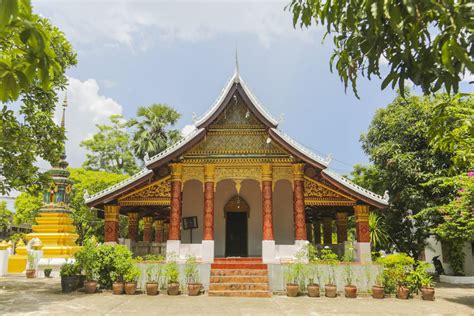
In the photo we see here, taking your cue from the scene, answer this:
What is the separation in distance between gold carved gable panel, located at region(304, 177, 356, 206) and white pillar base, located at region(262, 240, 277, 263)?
8.66ft

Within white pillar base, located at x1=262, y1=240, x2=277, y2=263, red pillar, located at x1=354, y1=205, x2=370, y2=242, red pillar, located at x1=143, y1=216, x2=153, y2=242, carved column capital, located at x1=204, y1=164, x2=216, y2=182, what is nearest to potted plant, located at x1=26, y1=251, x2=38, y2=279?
red pillar, located at x1=143, y1=216, x2=153, y2=242

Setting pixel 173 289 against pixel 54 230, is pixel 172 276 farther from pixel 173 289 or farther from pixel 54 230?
pixel 54 230

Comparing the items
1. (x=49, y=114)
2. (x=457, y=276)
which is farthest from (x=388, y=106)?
(x=49, y=114)

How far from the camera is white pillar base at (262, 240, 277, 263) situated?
11.2 m

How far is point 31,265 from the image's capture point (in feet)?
52.4

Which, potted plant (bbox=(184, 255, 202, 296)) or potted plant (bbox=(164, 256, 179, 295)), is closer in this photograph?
potted plant (bbox=(164, 256, 179, 295))

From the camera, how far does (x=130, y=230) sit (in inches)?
616

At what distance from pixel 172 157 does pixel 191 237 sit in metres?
3.95

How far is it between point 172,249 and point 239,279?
238cm

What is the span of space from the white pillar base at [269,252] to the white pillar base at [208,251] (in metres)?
1.67

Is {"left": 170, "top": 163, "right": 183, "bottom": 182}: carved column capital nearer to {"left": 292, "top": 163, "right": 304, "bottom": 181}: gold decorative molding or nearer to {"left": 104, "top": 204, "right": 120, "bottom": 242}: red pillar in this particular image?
{"left": 104, "top": 204, "right": 120, "bottom": 242}: red pillar

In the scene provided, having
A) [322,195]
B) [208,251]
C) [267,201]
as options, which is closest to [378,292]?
[322,195]

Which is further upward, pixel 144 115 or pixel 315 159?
pixel 144 115

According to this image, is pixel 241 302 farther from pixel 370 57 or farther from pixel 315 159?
pixel 370 57
